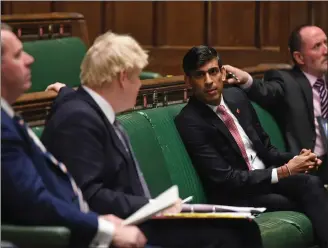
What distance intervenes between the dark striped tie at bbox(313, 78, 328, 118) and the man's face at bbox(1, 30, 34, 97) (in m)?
2.36

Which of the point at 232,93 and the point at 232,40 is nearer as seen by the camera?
the point at 232,93

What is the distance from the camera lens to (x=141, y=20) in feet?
24.1

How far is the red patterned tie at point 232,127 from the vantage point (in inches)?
150

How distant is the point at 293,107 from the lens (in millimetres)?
4520

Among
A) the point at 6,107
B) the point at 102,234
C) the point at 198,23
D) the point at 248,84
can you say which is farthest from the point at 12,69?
the point at 198,23

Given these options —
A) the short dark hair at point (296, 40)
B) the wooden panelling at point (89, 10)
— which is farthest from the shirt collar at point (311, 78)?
the wooden panelling at point (89, 10)

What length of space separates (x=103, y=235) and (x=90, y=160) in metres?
0.29

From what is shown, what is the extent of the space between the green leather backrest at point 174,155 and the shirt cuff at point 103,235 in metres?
1.04

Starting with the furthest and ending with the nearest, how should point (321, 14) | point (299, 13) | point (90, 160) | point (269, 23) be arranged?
point (269, 23)
point (299, 13)
point (321, 14)
point (90, 160)

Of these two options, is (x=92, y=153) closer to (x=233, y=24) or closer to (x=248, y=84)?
(x=248, y=84)

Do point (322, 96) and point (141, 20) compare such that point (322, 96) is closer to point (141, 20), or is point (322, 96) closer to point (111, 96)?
point (111, 96)

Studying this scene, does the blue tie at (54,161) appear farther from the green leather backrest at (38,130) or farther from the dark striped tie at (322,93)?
the dark striped tie at (322,93)

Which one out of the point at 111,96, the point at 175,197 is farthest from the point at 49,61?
the point at 175,197

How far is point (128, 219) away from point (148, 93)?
1.29 meters
